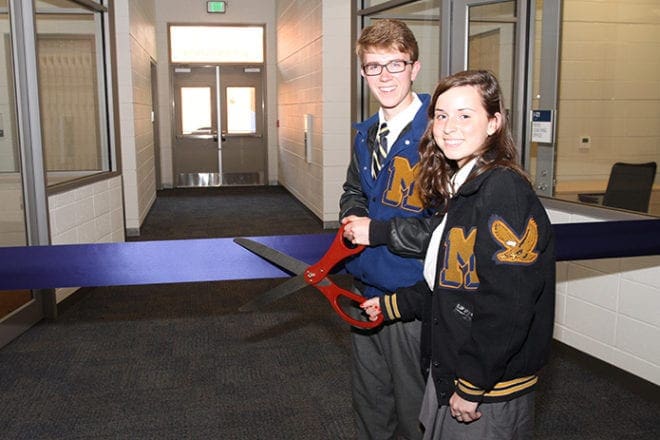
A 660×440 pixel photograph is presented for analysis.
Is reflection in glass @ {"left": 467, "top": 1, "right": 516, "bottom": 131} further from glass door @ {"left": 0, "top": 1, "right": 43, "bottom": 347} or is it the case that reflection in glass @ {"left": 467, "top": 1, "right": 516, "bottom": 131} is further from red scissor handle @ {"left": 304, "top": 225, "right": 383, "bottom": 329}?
glass door @ {"left": 0, "top": 1, "right": 43, "bottom": 347}

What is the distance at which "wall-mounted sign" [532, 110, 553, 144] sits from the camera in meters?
3.63

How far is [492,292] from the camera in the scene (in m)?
1.34

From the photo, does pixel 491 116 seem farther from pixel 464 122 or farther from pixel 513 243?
pixel 513 243

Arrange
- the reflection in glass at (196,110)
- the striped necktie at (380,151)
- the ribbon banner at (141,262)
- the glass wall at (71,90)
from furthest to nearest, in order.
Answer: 1. the reflection in glass at (196,110)
2. the glass wall at (71,90)
3. the ribbon banner at (141,262)
4. the striped necktie at (380,151)

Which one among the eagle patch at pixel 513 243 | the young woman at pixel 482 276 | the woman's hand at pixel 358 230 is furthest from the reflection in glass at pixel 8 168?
the eagle patch at pixel 513 243

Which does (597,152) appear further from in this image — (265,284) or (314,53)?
(314,53)

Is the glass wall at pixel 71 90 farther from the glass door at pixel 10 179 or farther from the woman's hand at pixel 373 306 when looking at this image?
the woman's hand at pixel 373 306

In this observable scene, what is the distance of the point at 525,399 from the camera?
1.47 meters

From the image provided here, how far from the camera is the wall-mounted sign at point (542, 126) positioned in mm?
3631

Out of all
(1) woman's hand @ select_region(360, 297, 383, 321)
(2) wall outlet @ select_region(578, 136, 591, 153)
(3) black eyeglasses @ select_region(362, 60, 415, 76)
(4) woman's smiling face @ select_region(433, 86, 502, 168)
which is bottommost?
(1) woman's hand @ select_region(360, 297, 383, 321)

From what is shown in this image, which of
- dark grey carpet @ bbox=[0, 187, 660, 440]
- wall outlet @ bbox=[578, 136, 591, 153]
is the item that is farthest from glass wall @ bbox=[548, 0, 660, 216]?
dark grey carpet @ bbox=[0, 187, 660, 440]

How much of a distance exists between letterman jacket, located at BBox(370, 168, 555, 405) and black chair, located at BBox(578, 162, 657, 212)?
199 cm

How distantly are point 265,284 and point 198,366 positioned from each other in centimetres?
173

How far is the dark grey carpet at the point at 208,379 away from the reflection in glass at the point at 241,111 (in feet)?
24.5
